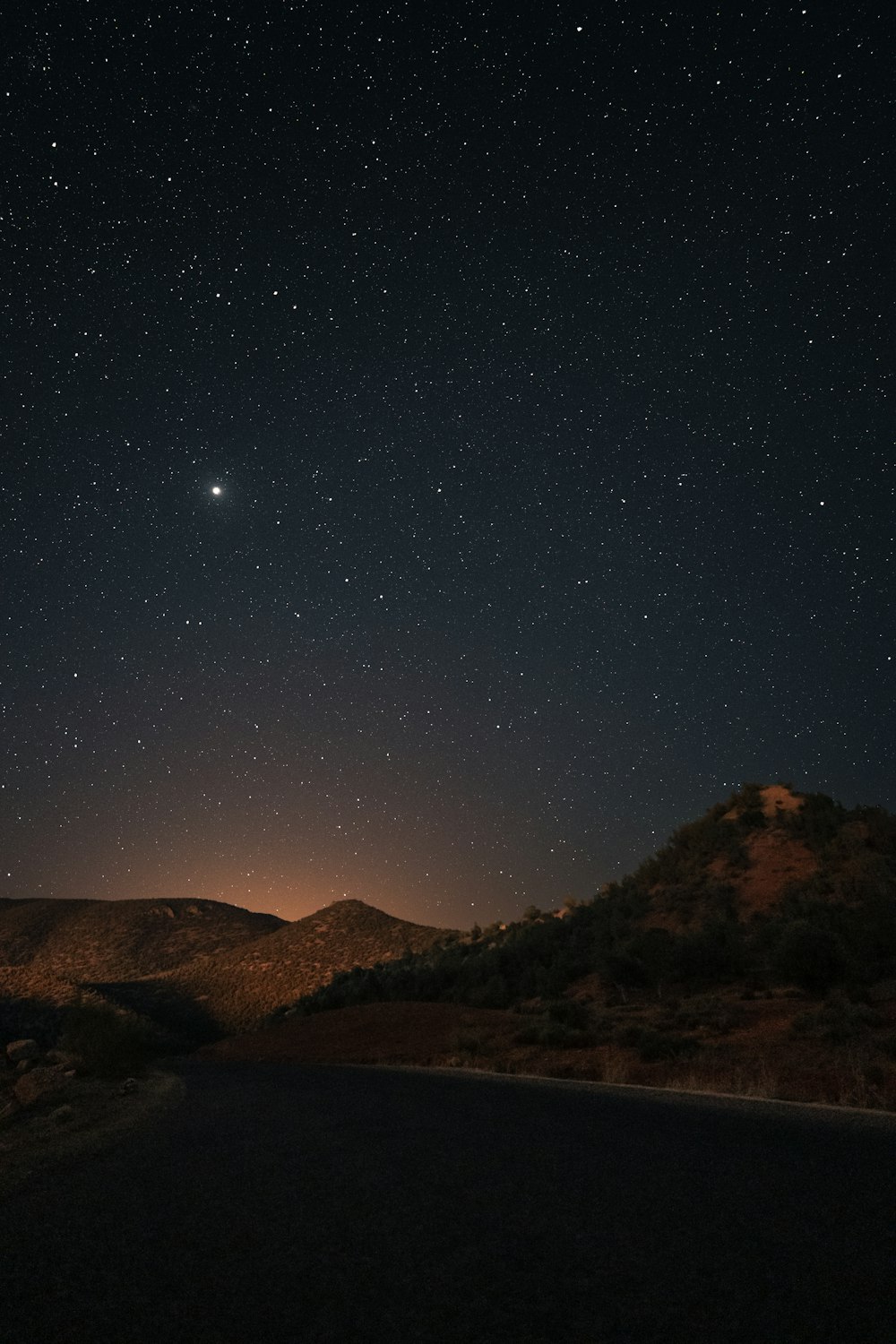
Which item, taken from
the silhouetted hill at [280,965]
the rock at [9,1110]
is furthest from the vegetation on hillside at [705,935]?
the rock at [9,1110]

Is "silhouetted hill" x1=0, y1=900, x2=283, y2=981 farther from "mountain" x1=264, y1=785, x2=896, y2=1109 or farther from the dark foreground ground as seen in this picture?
the dark foreground ground

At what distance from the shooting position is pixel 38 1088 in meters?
17.4

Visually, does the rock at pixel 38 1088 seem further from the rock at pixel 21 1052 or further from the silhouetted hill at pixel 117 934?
the silhouetted hill at pixel 117 934

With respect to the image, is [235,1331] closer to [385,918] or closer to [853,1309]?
[853,1309]

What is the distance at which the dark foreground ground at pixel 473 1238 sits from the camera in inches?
130

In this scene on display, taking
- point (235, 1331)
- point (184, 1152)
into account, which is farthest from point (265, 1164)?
point (235, 1331)

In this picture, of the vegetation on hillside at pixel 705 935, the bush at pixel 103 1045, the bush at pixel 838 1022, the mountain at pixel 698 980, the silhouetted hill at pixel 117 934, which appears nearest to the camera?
the mountain at pixel 698 980

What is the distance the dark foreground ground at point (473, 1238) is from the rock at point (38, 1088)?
9.86m

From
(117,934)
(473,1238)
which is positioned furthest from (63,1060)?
(117,934)

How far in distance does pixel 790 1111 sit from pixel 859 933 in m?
18.4

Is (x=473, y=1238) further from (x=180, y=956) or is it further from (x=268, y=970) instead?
(x=180, y=956)

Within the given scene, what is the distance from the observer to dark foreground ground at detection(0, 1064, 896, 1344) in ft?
10.9

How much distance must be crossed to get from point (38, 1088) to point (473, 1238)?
55.8ft

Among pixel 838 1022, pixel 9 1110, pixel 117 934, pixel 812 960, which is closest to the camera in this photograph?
pixel 9 1110
